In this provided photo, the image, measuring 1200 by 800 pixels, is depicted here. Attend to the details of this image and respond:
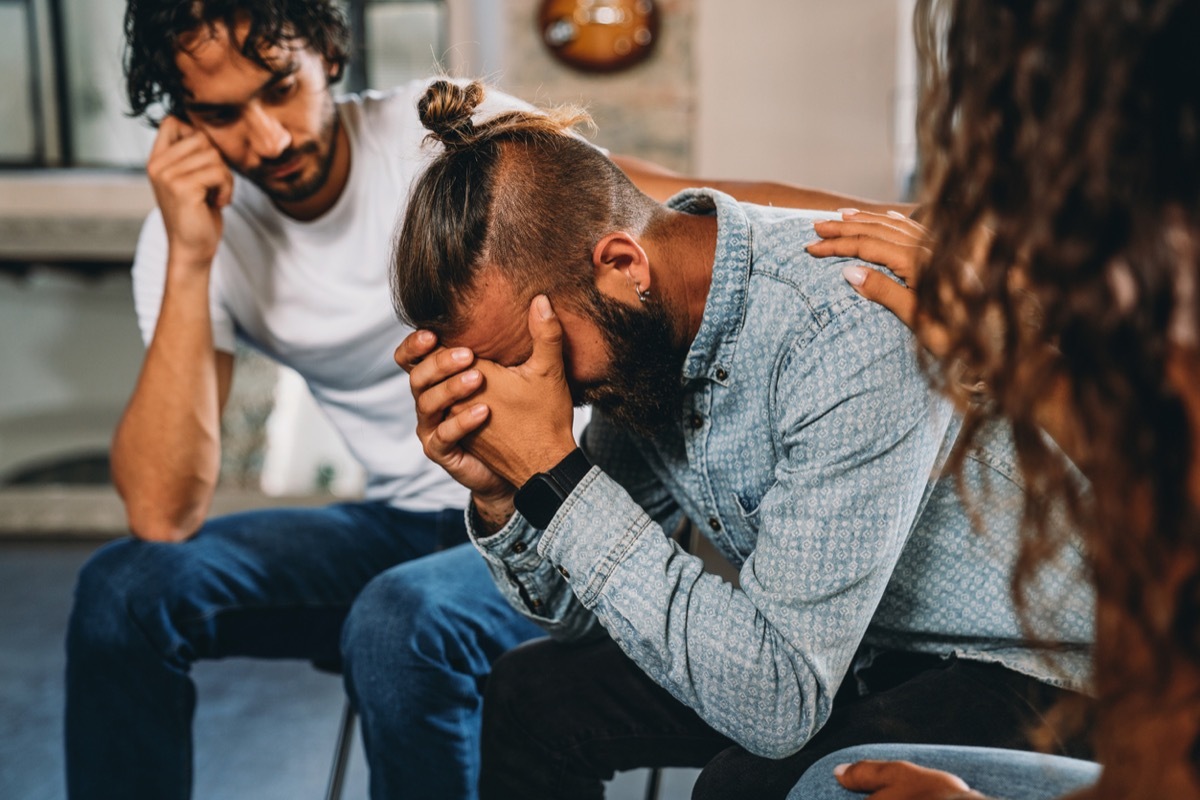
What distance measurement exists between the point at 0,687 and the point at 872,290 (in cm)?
242

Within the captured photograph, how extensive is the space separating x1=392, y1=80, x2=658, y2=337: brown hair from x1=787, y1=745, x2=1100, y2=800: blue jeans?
50 cm

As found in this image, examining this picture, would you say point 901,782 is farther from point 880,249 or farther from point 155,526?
point 155,526

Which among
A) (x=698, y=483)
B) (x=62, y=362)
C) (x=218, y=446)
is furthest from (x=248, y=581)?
(x=62, y=362)

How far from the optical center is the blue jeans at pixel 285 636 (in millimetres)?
1273

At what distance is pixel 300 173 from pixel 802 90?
89.3 inches

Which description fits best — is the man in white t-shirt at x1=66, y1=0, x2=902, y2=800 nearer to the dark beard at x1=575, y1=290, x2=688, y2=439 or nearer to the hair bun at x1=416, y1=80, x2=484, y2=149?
the hair bun at x1=416, y1=80, x2=484, y2=149

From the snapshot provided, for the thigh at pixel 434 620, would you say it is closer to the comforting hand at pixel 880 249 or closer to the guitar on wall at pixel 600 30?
the comforting hand at pixel 880 249

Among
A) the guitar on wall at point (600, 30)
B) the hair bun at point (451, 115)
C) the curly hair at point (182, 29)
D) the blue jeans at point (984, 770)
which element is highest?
the guitar on wall at point (600, 30)

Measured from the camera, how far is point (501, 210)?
1.08m

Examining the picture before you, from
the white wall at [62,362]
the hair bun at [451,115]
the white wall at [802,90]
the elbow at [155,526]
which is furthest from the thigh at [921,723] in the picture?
the white wall at [62,362]

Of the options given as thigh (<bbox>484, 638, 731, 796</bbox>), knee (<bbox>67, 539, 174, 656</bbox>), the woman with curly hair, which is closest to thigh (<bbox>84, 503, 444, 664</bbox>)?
knee (<bbox>67, 539, 174, 656</bbox>)

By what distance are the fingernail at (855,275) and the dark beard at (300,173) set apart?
0.97 metres

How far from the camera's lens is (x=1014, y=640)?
1059mm

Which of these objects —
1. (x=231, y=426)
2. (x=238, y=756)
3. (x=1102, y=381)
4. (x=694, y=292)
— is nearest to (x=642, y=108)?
(x=231, y=426)
